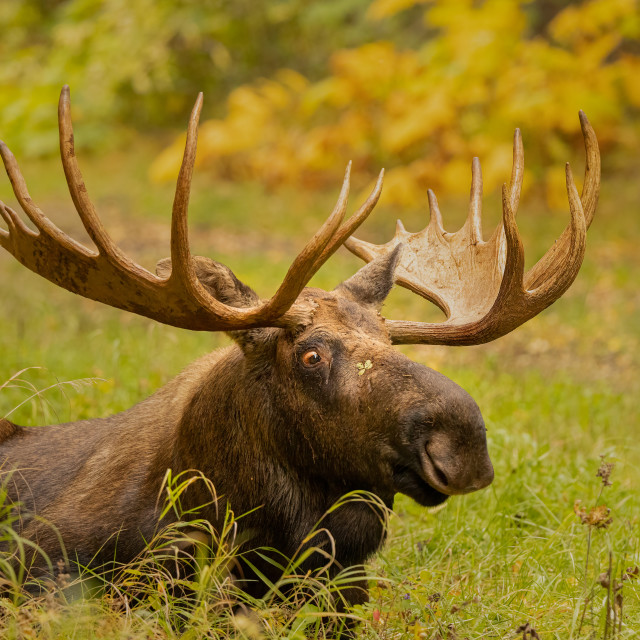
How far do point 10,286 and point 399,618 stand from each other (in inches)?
289

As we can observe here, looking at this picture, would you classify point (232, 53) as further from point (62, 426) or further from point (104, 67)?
point (62, 426)

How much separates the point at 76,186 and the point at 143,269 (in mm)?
399

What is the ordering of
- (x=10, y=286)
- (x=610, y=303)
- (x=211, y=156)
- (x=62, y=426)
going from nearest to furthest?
(x=62, y=426) < (x=10, y=286) < (x=610, y=303) < (x=211, y=156)

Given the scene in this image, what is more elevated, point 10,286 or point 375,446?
point 375,446

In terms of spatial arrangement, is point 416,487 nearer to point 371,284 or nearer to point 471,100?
point 371,284

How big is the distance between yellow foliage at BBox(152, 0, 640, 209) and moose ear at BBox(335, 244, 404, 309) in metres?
9.50

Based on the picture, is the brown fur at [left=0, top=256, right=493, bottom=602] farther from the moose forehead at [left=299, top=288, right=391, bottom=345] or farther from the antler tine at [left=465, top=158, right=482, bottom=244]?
the antler tine at [left=465, top=158, right=482, bottom=244]

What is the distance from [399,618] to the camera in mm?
3354

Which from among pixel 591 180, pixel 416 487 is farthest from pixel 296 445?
pixel 591 180

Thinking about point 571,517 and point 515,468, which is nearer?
point 571,517

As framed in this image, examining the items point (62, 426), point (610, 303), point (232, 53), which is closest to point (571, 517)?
point (62, 426)

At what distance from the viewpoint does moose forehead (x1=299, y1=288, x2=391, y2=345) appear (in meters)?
3.46

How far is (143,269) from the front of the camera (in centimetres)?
335

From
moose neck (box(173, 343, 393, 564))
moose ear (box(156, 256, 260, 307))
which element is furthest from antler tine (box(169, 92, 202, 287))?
moose neck (box(173, 343, 393, 564))
